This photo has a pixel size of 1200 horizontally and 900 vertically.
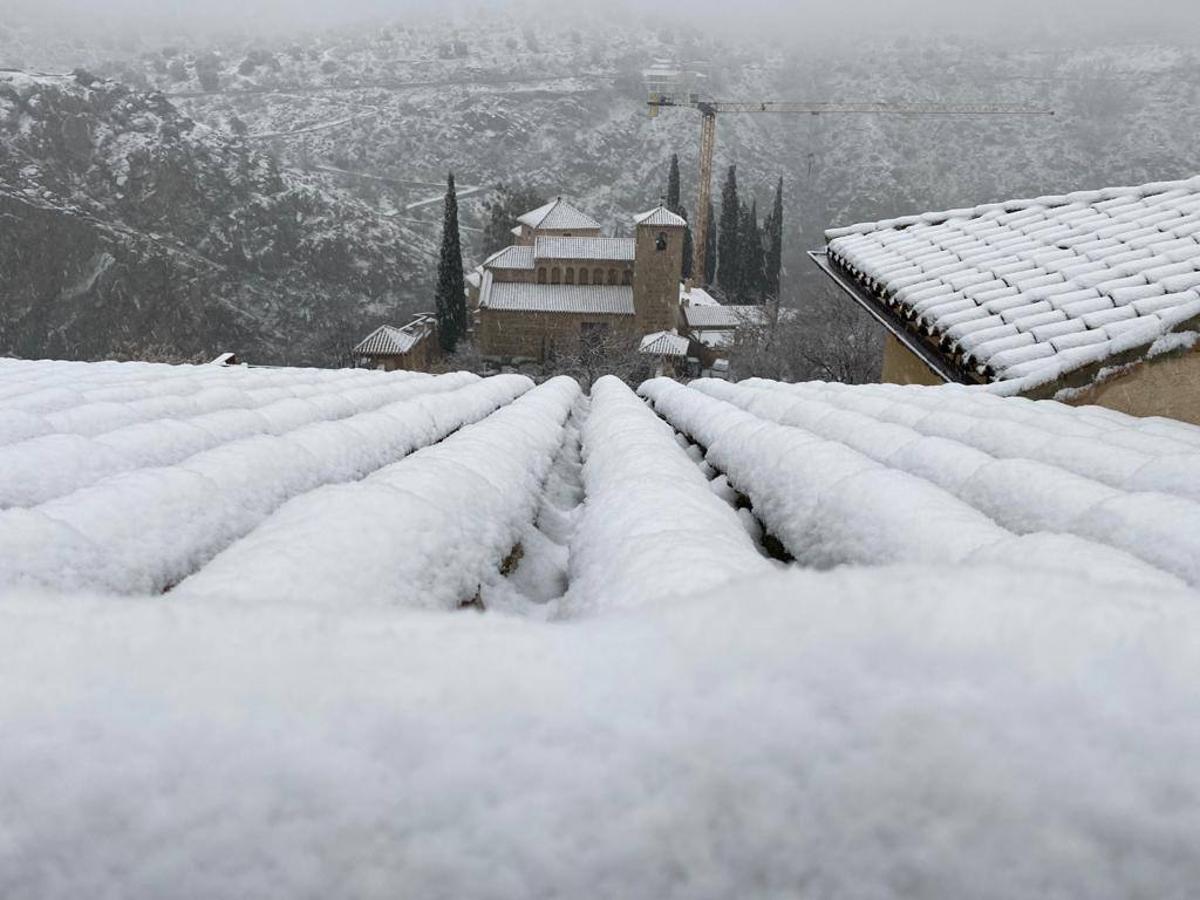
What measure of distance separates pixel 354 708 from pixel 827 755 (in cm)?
35

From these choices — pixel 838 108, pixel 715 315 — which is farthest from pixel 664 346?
pixel 838 108

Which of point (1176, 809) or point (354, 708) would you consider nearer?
point (1176, 809)

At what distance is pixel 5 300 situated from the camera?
1572 inches

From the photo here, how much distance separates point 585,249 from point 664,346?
881cm

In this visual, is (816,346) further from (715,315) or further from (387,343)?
(387,343)

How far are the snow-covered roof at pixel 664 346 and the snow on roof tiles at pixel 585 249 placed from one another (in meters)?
6.48

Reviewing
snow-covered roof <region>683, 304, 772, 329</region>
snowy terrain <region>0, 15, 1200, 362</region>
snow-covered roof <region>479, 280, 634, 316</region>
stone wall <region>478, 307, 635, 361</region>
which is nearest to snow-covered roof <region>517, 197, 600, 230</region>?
snow-covered roof <region>479, 280, 634, 316</region>

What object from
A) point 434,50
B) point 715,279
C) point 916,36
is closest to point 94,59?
point 434,50

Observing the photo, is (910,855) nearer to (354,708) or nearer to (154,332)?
(354,708)

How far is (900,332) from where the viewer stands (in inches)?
223

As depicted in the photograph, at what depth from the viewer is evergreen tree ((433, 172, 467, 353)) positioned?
3475 centimetres

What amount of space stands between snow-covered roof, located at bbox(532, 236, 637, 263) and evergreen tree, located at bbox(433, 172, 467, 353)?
5.40m

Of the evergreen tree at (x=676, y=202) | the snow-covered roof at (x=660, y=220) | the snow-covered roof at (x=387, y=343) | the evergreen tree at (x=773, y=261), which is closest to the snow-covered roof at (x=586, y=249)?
the snow-covered roof at (x=660, y=220)

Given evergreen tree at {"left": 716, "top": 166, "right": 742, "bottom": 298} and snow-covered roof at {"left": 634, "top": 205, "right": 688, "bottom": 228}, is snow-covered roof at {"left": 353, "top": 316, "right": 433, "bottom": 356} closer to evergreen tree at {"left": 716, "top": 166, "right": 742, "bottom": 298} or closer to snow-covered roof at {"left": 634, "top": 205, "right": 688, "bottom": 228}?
snow-covered roof at {"left": 634, "top": 205, "right": 688, "bottom": 228}
